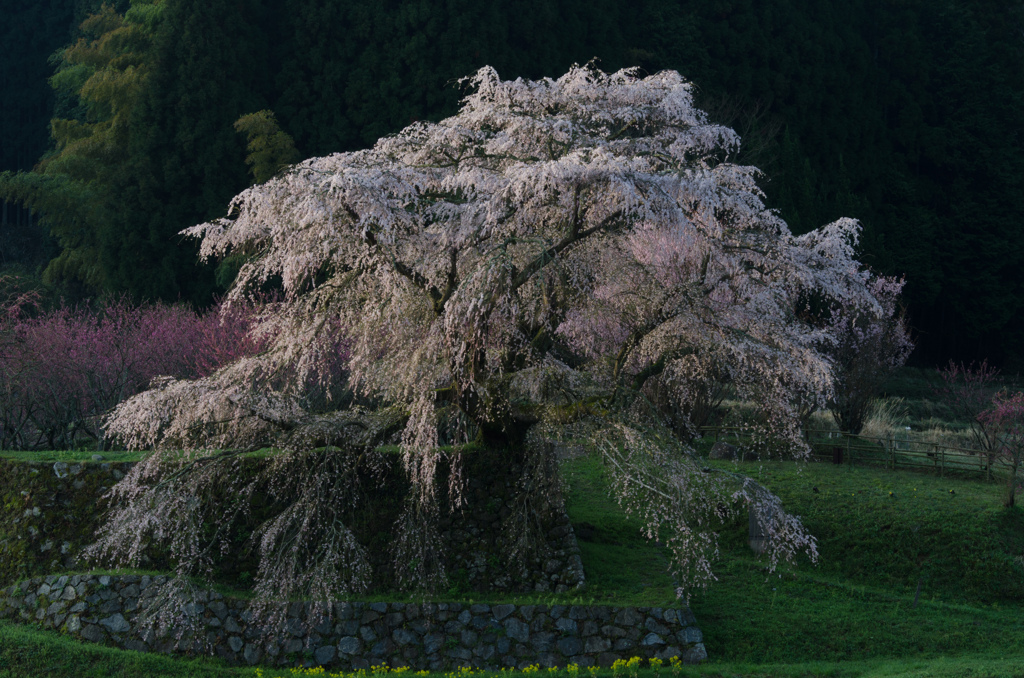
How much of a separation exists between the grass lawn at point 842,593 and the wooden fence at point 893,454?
0.85m

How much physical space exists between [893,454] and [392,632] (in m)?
10.5

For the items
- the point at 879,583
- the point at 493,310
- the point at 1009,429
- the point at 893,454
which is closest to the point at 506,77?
the point at 893,454

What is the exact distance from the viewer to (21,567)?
9.36m

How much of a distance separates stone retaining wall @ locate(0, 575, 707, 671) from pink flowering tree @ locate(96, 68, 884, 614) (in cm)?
41

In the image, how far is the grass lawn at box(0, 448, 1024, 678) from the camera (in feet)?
26.6

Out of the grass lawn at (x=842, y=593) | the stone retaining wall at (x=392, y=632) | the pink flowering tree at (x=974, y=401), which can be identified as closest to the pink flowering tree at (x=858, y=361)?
the pink flowering tree at (x=974, y=401)

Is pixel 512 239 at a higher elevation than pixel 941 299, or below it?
below

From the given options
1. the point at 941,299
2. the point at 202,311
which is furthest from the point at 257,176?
the point at 941,299

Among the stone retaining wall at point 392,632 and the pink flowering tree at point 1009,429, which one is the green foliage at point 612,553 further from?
the pink flowering tree at point 1009,429

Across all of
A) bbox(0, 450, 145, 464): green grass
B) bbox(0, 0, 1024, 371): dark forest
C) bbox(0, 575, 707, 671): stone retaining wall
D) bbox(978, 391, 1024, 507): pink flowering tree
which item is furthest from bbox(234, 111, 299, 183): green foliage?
bbox(978, 391, 1024, 507): pink flowering tree

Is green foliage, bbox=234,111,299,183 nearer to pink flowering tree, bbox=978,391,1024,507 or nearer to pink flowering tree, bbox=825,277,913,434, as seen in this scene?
pink flowering tree, bbox=825,277,913,434

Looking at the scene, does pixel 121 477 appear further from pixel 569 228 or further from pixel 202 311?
pixel 202 311

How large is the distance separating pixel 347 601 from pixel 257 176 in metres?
14.9

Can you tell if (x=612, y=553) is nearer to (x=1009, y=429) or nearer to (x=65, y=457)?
(x=65, y=457)
